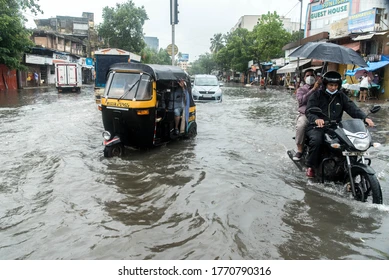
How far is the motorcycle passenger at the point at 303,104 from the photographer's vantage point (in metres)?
5.65

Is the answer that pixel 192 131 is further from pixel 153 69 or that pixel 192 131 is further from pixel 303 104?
pixel 303 104

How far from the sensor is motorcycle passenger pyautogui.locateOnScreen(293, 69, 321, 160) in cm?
565

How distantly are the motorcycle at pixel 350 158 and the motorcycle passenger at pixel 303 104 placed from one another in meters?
0.63

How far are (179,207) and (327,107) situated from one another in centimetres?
268

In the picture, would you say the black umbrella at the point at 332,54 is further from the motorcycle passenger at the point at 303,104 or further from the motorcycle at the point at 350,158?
the motorcycle at the point at 350,158

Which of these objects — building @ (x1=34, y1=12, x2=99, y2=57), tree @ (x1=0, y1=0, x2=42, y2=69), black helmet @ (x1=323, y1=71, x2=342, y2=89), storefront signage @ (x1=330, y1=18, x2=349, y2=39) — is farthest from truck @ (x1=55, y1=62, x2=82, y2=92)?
building @ (x1=34, y1=12, x2=99, y2=57)

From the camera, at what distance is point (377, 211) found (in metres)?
4.20

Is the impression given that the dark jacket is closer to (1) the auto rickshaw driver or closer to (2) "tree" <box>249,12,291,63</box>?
(1) the auto rickshaw driver

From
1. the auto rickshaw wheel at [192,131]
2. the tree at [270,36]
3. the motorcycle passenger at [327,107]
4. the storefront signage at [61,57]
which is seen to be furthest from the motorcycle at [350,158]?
the storefront signage at [61,57]

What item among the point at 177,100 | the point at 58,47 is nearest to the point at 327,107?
the point at 177,100

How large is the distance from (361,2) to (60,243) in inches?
1204

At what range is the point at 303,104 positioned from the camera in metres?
6.13

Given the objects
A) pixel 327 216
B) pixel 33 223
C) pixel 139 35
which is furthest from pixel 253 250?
pixel 139 35

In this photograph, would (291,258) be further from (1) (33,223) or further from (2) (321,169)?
(1) (33,223)
